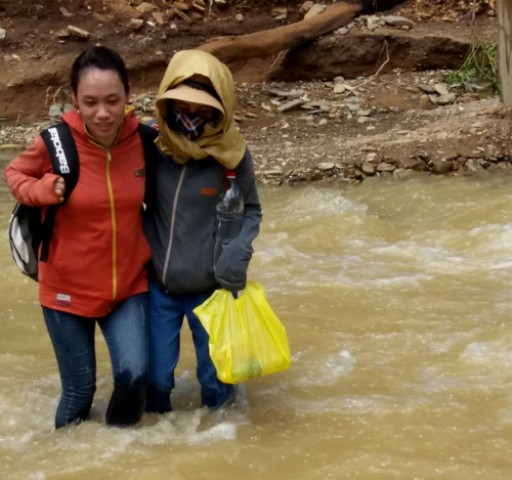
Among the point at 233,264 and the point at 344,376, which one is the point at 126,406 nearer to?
the point at 233,264

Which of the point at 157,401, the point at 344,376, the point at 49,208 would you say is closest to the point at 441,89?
the point at 344,376

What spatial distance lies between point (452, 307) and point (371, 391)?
1405 mm

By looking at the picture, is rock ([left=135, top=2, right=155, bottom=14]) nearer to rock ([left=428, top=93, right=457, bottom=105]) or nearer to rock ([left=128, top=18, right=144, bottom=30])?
rock ([left=128, top=18, right=144, bottom=30])

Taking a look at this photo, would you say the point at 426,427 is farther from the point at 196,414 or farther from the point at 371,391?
the point at 196,414

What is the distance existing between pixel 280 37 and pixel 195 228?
28.6ft

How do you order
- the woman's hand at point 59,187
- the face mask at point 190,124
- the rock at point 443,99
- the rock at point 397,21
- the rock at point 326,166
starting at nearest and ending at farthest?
the woman's hand at point 59,187 → the face mask at point 190,124 → the rock at point 326,166 → the rock at point 443,99 → the rock at point 397,21

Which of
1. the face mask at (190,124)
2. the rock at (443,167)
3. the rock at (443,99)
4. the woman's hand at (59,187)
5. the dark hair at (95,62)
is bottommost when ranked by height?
the rock at (443,167)

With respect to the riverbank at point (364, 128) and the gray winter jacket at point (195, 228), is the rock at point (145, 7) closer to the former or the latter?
the riverbank at point (364, 128)

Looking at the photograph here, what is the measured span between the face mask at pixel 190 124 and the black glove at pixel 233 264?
0.43 meters

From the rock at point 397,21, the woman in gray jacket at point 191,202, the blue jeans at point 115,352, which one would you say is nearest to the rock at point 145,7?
the rock at point 397,21

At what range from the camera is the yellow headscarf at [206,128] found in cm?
346

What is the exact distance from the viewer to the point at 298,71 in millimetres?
12477

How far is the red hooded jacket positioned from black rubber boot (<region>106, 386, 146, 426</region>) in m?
0.32

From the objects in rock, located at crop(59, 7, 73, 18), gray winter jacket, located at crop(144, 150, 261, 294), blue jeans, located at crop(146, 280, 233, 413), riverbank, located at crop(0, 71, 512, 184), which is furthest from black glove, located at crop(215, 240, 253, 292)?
rock, located at crop(59, 7, 73, 18)
